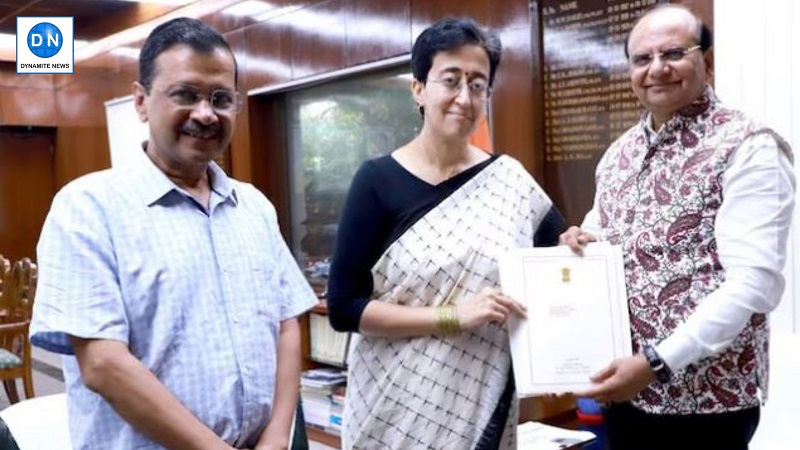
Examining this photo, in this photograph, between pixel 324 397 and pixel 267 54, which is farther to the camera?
pixel 267 54

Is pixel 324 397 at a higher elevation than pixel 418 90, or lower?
lower

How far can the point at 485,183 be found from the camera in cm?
142

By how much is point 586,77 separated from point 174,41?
6.05ft

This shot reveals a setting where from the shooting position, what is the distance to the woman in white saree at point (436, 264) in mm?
1357

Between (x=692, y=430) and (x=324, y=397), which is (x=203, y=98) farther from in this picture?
(x=324, y=397)

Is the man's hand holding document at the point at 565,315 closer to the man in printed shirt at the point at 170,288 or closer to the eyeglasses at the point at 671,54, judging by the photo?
the eyeglasses at the point at 671,54

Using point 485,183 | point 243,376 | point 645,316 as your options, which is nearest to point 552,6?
point 485,183

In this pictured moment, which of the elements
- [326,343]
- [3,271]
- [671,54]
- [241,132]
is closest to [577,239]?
[671,54]

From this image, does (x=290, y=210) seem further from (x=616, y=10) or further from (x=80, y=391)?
(x=80, y=391)

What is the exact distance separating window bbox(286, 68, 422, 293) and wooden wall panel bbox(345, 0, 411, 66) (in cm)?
13

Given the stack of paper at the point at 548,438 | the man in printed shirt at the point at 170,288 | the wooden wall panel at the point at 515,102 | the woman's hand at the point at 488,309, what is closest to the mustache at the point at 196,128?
the man in printed shirt at the point at 170,288

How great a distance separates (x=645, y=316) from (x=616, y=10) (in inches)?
63.5

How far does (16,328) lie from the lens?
12.9ft

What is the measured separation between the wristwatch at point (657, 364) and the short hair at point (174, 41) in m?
0.89
